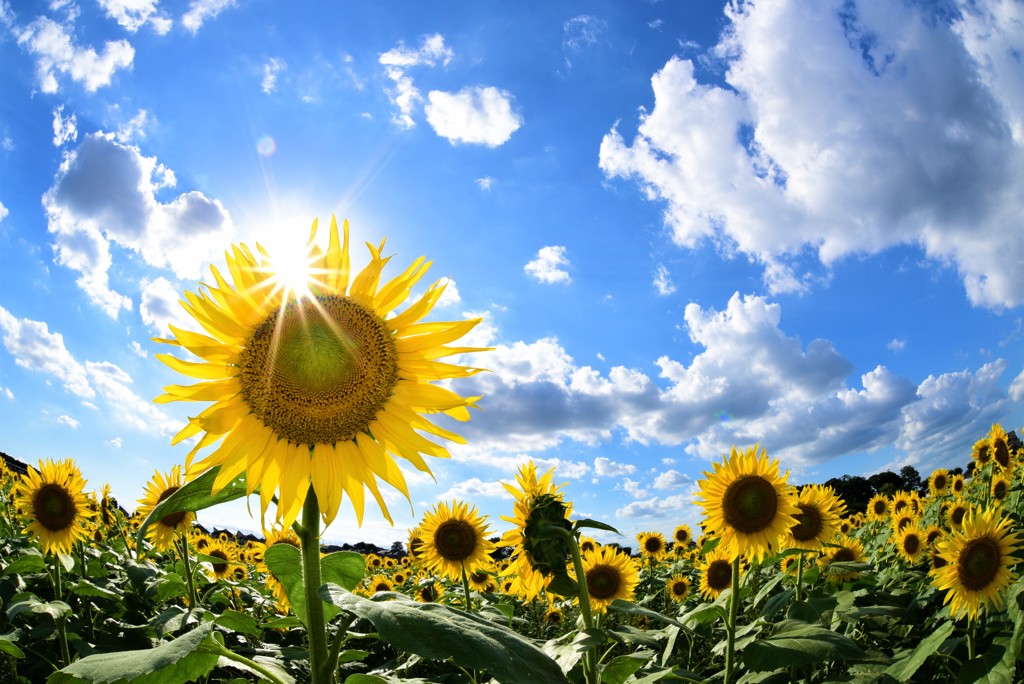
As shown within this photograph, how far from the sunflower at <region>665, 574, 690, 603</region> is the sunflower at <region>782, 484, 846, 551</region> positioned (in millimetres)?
3552

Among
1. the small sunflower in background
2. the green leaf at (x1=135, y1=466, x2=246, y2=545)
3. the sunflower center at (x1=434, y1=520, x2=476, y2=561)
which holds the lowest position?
the sunflower center at (x1=434, y1=520, x2=476, y2=561)

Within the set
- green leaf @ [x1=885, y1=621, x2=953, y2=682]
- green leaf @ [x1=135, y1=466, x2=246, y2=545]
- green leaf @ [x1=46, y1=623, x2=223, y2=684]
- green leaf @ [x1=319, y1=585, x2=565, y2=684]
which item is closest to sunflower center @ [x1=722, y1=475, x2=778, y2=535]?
green leaf @ [x1=885, y1=621, x2=953, y2=682]

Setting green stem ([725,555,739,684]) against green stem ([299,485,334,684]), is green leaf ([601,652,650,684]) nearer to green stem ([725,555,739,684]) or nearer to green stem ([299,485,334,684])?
green stem ([725,555,739,684])

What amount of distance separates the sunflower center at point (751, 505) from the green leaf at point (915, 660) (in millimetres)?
1395

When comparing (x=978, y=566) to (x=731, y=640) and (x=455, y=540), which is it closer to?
(x=731, y=640)

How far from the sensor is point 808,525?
273 inches

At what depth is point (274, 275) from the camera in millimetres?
2414

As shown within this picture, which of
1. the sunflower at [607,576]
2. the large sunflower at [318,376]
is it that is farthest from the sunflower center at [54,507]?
the large sunflower at [318,376]

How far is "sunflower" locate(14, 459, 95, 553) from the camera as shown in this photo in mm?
6570

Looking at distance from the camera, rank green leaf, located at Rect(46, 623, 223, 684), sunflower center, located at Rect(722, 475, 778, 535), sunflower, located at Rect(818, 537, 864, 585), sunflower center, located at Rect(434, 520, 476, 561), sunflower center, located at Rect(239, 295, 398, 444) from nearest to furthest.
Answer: green leaf, located at Rect(46, 623, 223, 684) < sunflower center, located at Rect(239, 295, 398, 444) < sunflower center, located at Rect(722, 475, 778, 535) < sunflower center, located at Rect(434, 520, 476, 561) < sunflower, located at Rect(818, 537, 864, 585)

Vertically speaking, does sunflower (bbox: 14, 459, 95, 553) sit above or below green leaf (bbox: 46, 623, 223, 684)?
above

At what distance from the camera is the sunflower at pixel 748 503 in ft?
18.9

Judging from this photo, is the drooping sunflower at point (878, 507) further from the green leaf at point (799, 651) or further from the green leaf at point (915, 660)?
the green leaf at point (799, 651)

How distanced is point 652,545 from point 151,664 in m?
12.5
